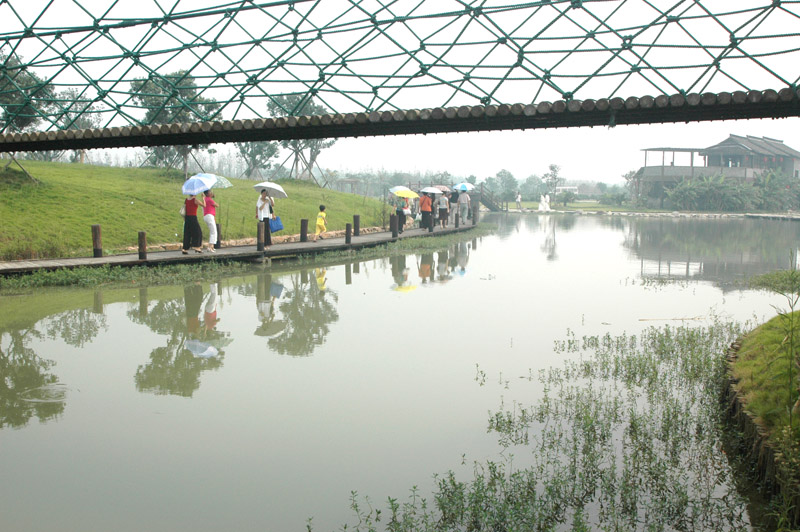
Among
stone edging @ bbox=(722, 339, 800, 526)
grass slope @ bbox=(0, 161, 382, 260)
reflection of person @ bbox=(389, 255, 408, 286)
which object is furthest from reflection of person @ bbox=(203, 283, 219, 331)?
stone edging @ bbox=(722, 339, 800, 526)

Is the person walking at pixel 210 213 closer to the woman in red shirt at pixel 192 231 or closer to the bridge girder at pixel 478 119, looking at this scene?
the woman in red shirt at pixel 192 231

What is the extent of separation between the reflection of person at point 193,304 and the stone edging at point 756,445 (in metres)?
7.27

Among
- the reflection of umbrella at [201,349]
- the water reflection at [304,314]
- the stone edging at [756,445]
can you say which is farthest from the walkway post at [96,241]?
the stone edging at [756,445]

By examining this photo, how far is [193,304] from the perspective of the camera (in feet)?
40.9

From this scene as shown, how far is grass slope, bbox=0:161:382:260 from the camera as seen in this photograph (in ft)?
54.2

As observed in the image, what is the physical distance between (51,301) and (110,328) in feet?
7.65

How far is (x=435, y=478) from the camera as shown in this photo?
5.55 metres

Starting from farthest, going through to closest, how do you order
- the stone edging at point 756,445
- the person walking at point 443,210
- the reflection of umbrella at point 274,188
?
1. the person walking at point 443,210
2. the reflection of umbrella at point 274,188
3. the stone edging at point 756,445

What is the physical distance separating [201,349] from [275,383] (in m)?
1.99

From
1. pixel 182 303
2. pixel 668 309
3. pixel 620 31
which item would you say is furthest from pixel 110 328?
pixel 668 309

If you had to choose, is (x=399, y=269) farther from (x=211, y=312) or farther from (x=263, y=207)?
(x=211, y=312)

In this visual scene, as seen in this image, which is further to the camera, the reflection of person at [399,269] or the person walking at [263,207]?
the person walking at [263,207]

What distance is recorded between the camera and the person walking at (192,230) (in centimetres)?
1658

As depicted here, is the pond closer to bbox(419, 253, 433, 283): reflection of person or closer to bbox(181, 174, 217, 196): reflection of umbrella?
bbox(419, 253, 433, 283): reflection of person
